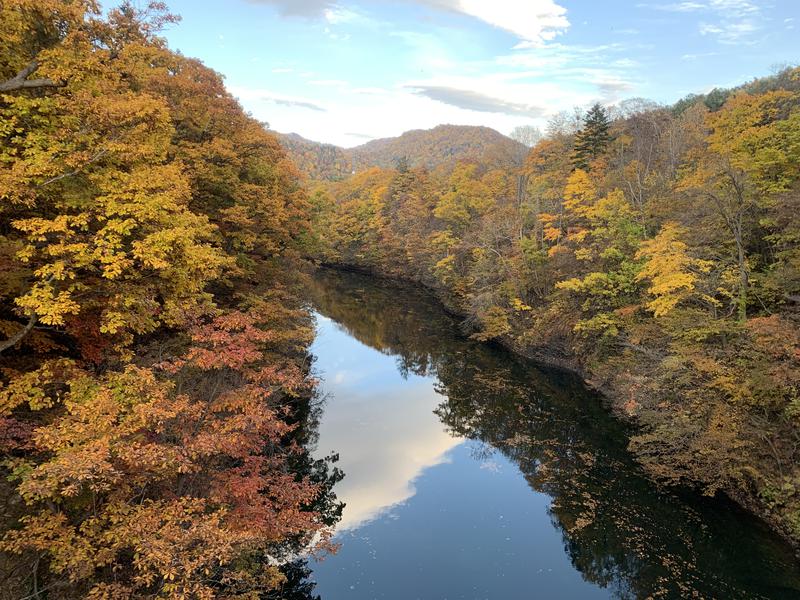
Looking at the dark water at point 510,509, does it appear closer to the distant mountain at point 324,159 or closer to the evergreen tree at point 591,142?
the evergreen tree at point 591,142

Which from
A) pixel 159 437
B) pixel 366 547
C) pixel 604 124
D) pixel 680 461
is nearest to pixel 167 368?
pixel 159 437

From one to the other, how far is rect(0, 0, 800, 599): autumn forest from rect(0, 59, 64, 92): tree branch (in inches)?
2.7

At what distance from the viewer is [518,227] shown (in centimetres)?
3591

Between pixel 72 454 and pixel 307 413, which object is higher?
pixel 72 454

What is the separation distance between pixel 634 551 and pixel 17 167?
18317 millimetres

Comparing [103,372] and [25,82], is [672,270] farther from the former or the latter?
[25,82]

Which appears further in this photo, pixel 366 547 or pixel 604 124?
pixel 604 124

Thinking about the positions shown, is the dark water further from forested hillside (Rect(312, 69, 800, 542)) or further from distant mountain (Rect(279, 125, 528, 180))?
distant mountain (Rect(279, 125, 528, 180))

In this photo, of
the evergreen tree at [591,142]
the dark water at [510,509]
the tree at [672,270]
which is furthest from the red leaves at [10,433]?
the evergreen tree at [591,142]

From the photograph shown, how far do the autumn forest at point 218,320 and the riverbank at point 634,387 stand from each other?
5.0 inches

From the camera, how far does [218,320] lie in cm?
1193

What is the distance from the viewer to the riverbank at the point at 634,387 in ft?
49.1

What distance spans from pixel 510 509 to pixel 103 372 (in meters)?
13.9

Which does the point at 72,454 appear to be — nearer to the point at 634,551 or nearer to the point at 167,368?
the point at 167,368
